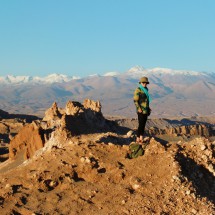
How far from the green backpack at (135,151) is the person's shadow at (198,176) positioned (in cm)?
124

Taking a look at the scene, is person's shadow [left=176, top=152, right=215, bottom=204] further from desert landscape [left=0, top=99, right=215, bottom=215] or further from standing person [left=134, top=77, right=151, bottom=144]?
standing person [left=134, top=77, right=151, bottom=144]

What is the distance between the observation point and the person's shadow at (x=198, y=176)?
44.7ft

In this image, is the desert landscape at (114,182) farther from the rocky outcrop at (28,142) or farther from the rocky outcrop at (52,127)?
the rocky outcrop at (28,142)

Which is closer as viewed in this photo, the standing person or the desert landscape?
the desert landscape

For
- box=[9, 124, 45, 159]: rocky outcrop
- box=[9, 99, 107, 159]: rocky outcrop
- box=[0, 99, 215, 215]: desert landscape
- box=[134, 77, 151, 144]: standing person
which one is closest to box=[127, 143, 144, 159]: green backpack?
box=[0, 99, 215, 215]: desert landscape

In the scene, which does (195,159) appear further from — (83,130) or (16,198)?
(83,130)

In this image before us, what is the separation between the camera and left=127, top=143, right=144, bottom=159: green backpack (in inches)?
600

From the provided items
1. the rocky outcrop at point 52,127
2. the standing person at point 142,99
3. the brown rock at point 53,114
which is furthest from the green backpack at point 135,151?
the brown rock at point 53,114

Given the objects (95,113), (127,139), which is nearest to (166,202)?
(127,139)

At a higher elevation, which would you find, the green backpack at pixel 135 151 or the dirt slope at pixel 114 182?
the green backpack at pixel 135 151

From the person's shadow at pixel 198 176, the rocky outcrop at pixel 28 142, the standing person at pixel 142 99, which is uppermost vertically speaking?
the standing person at pixel 142 99

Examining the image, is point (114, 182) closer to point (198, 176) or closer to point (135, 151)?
point (135, 151)

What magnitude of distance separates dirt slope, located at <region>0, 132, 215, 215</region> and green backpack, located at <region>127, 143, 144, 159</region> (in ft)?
0.67

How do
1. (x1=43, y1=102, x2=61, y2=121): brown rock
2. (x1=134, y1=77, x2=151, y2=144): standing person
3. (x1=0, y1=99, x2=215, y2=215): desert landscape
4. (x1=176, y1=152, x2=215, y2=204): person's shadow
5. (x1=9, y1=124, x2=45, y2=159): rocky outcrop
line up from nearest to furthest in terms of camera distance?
1. (x1=0, y1=99, x2=215, y2=215): desert landscape
2. (x1=176, y1=152, x2=215, y2=204): person's shadow
3. (x1=134, y1=77, x2=151, y2=144): standing person
4. (x1=9, y1=124, x2=45, y2=159): rocky outcrop
5. (x1=43, y1=102, x2=61, y2=121): brown rock
